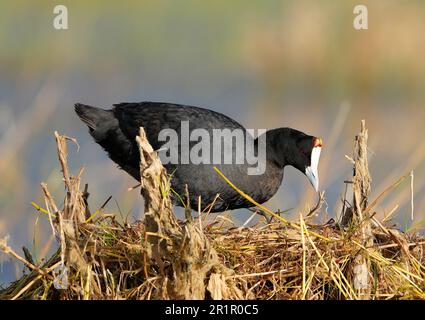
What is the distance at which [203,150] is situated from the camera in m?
6.79

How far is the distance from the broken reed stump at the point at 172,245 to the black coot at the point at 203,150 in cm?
231

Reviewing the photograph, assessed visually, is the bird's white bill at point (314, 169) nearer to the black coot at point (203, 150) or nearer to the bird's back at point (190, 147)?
the black coot at point (203, 150)

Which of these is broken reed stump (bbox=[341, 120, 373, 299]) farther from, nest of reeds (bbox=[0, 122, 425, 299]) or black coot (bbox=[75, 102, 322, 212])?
black coot (bbox=[75, 102, 322, 212])

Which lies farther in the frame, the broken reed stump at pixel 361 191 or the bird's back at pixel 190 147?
the bird's back at pixel 190 147

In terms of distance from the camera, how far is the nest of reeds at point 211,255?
4176 mm

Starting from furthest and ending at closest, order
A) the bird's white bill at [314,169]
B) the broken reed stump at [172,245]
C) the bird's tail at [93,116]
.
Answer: the bird's tail at [93,116] < the bird's white bill at [314,169] < the broken reed stump at [172,245]

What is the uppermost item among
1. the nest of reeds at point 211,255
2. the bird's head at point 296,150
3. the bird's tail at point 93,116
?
the bird's tail at point 93,116

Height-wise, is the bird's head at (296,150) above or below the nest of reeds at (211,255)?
above

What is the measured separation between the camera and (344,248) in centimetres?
484

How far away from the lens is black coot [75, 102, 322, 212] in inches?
262

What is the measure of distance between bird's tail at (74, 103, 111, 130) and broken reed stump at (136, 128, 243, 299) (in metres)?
3.39

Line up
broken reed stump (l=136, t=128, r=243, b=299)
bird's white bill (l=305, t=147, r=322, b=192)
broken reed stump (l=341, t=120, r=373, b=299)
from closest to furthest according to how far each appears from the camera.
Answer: broken reed stump (l=136, t=128, r=243, b=299), broken reed stump (l=341, t=120, r=373, b=299), bird's white bill (l=305, t=147, r=322, b=192)

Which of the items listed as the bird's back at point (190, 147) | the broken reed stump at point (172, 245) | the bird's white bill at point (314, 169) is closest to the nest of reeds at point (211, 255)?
the broken reed stump at point (172, 245)

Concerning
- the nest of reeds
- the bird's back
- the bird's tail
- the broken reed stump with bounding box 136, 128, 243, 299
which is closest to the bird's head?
the bird's back
